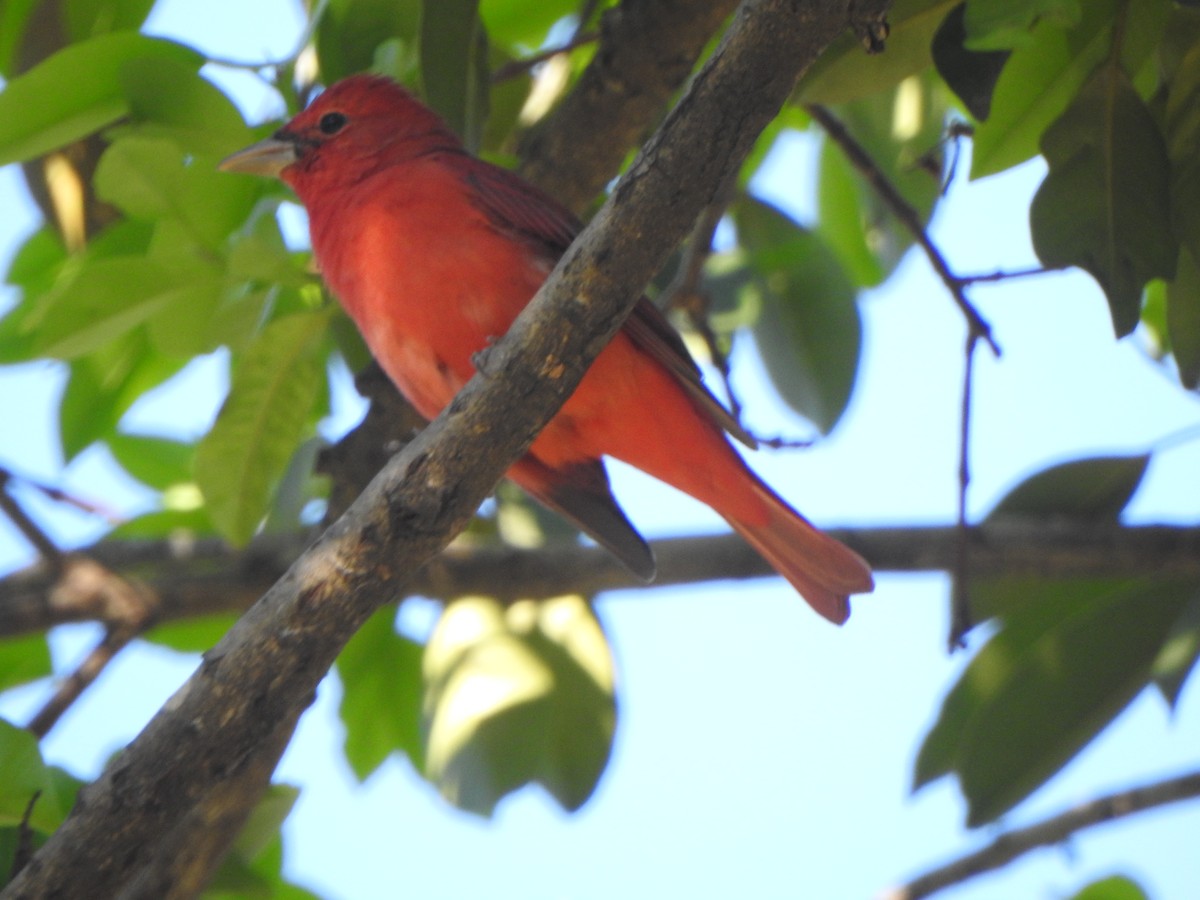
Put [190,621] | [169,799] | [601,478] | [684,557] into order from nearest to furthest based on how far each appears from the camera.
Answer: [169,799], [601,478], [684,557], [190,621]

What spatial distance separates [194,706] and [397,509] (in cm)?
48

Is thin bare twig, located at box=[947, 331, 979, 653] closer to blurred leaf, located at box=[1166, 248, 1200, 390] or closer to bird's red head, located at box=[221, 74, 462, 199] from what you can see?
blurred leaf, located at box=[1166, 248, 1200, 390]

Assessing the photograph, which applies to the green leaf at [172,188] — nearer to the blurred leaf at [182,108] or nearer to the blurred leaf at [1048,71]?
the blurred leaf at [182,108]

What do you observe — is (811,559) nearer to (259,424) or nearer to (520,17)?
(259,424)

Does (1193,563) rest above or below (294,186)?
below

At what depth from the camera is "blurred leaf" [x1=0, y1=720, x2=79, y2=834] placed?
2.56 metres

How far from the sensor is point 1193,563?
3639 mm

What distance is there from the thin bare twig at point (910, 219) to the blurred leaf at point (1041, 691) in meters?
0.95

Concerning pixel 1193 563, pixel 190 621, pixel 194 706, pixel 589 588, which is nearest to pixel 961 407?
pixel 1193 563

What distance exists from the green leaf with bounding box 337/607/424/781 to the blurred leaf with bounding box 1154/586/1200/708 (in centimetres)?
220

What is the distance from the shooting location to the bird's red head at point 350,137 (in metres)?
3.81

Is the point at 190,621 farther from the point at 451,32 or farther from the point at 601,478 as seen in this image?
the point at 451,32

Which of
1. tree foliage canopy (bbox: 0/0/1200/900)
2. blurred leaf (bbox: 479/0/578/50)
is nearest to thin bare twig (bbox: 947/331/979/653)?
tree foliage canopy (bbox: 0/0/1200/900)

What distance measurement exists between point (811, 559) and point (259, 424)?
1.51 metres
